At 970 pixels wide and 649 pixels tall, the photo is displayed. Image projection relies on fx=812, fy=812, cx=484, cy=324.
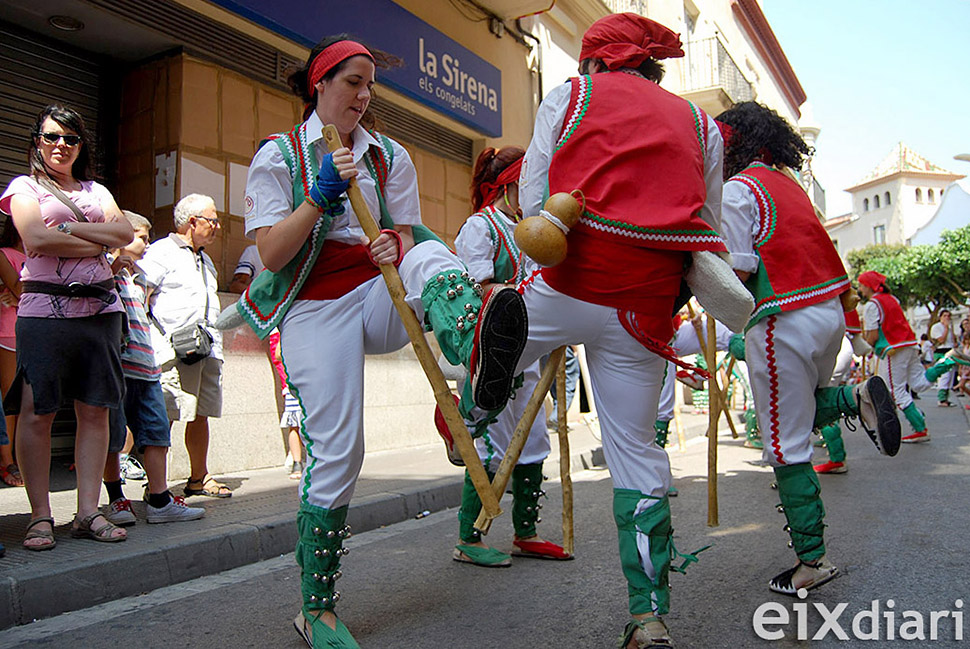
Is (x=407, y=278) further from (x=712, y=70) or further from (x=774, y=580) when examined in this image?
(x=712, y=70)

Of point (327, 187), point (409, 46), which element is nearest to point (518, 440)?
point (327, 187)

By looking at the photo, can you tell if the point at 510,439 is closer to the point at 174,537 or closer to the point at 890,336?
the point at 174,537

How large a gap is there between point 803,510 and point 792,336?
71cm

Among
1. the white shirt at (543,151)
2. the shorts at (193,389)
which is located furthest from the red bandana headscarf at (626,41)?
the shorts at (193,389)

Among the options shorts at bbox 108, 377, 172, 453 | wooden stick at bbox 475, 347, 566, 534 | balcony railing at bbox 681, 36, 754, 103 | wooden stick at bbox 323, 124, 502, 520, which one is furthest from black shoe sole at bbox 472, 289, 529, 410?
balcony railing at bbox 681, 36, 754, 103

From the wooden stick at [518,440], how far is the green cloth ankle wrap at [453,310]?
1.15 ft

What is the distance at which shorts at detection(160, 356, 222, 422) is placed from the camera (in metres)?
5.34

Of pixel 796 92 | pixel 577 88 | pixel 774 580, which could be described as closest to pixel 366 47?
pixel 577 88

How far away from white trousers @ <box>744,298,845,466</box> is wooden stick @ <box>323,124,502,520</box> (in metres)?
1.44

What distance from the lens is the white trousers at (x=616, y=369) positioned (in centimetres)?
258

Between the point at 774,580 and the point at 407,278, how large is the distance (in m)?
1.96

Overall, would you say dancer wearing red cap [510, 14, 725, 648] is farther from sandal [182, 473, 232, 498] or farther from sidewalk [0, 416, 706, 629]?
sandal [182, 473, 232, 498]

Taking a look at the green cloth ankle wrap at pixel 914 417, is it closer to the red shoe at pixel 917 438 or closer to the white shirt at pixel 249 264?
the red shoe at pixel 917 438

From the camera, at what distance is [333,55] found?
9.39 feet
